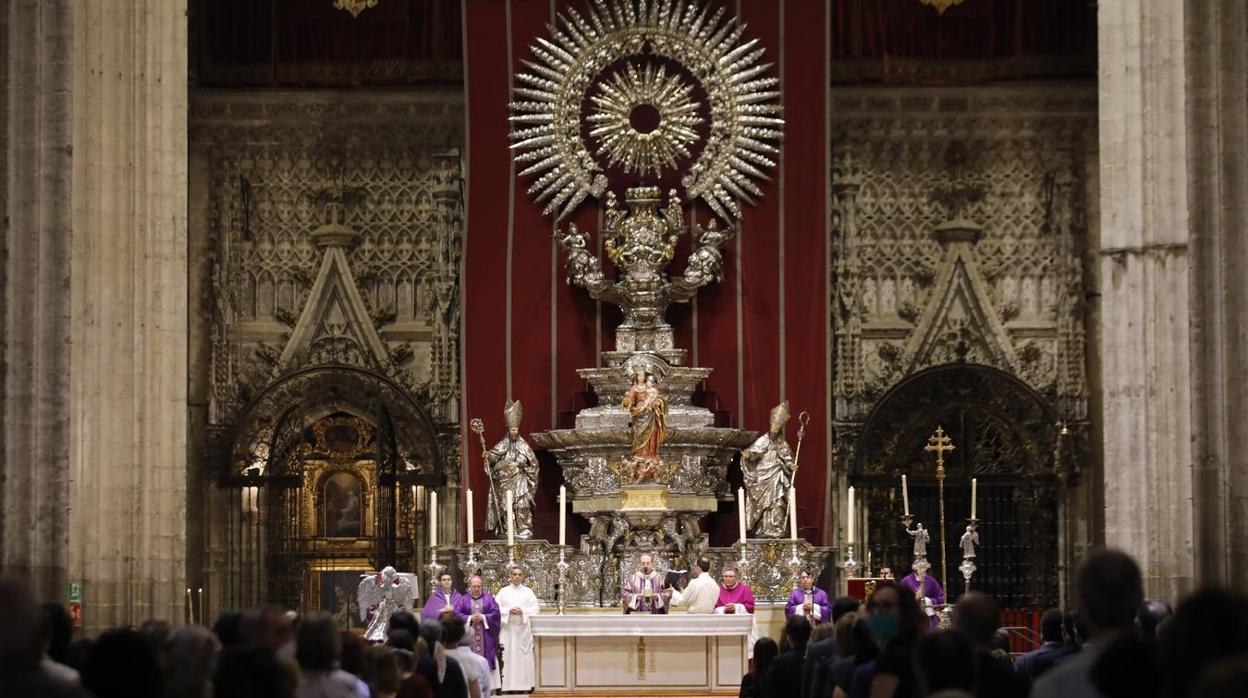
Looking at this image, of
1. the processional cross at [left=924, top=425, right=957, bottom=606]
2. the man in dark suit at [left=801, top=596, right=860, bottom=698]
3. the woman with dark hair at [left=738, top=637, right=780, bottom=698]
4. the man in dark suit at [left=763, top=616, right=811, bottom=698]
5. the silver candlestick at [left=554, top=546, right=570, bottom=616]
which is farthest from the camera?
the processional cross at [left=924, top=425, right=957, bottom=606]

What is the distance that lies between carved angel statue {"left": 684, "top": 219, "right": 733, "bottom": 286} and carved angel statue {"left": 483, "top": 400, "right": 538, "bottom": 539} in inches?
99.9

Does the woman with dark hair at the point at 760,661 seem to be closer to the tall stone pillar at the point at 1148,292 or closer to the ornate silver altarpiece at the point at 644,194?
the tall stone pillar at the point at 1148,292

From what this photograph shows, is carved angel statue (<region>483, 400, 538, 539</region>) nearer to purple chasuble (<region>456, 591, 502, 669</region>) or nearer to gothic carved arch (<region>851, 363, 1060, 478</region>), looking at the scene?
purple chasuble (<region>456, 591, 502, 669</region>)

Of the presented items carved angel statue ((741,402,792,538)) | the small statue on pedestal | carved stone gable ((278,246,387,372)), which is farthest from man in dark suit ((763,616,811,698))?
carved stone gable ((278,246,387,372))

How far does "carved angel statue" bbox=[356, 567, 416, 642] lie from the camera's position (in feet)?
56.6

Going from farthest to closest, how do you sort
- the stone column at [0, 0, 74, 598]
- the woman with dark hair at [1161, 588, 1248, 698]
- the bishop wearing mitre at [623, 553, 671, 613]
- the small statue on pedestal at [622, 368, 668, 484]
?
the small statue on pedestal at [622, 368, 668, 484], the bishop wearing mitre at [623, 553, 671, 613], the stone column at [0, 0, 74, 598], the woman with dark hair at [1161, 588, 1248, 698]

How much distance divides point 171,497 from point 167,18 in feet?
14.6

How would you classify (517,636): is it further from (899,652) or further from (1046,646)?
(899,652)

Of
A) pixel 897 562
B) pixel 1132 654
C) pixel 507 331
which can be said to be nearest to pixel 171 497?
pixel 507 331

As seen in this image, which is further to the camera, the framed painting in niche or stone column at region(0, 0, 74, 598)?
the framed painting in niche

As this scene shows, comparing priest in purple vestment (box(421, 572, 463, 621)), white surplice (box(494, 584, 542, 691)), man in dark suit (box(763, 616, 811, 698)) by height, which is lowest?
white surplice (box(494, 584, 542, 691))

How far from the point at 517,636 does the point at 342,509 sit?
5680mm

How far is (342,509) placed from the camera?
24.6 metres

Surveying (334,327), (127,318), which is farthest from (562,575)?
(334,327)
